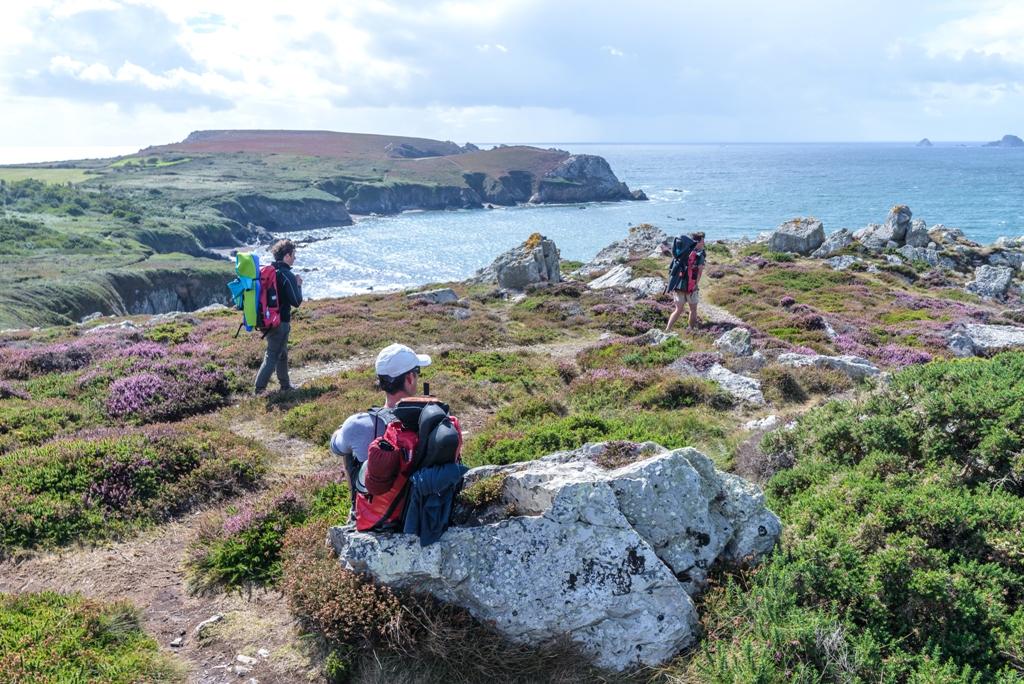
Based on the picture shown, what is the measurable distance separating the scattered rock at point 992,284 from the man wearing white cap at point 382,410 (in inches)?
1673

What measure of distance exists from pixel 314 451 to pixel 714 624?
26.3 feet

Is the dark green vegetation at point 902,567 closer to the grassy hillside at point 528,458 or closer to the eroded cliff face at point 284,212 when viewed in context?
the grassy hillside at point 528,458

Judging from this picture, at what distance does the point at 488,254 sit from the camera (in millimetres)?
92812

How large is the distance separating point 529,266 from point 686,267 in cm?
1579

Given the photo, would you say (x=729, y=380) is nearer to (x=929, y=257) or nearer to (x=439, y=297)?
(x=439, y=297)

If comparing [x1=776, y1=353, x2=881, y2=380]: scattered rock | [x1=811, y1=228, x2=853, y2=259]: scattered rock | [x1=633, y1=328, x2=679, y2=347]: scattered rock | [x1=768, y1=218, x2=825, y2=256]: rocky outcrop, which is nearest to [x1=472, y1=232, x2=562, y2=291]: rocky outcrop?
[x1=633, y1=328, x2=679, y2=347]: scattered rock

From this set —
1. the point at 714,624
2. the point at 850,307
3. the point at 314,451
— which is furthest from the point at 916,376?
the point at 850,307

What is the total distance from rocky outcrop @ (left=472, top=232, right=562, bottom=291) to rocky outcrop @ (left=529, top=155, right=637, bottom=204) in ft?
471

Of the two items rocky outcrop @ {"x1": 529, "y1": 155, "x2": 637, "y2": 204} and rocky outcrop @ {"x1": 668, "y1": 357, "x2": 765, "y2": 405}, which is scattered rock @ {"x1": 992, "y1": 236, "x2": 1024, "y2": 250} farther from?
rocky outcrop @ {"x1": 529, "y1": 155, "x2": 637, "y2": 204}

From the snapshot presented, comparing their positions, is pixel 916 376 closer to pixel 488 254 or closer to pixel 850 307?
pixel 850 307

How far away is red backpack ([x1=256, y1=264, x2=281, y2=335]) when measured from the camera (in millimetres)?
14281

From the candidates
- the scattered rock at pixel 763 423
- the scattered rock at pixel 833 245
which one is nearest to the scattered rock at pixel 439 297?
the scattered rock at pixel 763 423

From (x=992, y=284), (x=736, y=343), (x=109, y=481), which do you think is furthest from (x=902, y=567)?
(x=992, y=284)

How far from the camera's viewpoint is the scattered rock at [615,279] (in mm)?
34306
